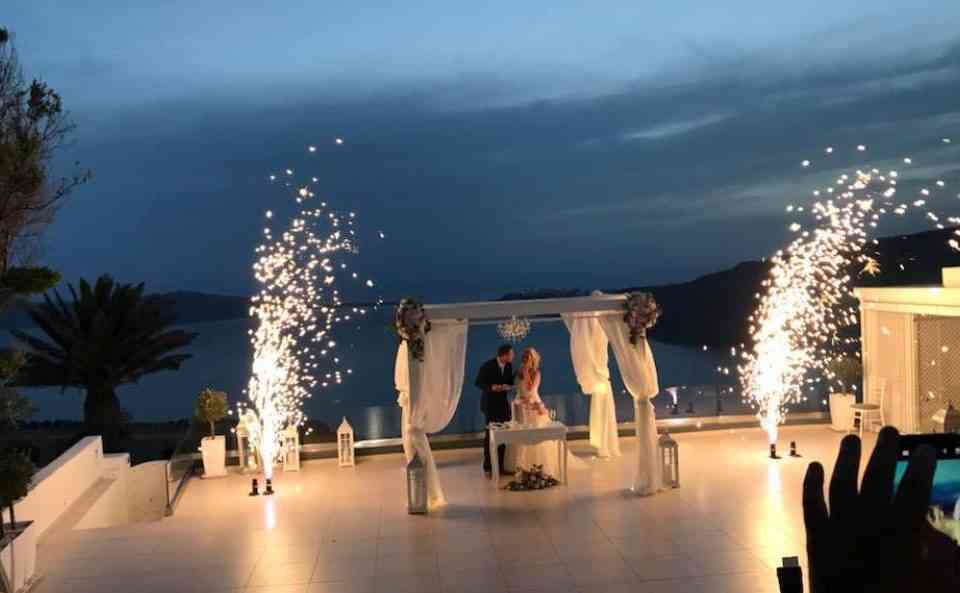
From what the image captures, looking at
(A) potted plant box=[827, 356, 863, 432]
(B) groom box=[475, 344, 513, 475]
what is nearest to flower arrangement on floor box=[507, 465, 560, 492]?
(B) groom box=[475, 344, 513, 475]

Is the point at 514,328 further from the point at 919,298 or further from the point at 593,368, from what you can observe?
the point at 919,298

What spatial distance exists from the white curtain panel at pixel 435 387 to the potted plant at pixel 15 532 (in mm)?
4051

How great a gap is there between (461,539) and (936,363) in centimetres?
812

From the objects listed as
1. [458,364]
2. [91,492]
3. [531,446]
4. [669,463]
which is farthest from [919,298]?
[91,492]

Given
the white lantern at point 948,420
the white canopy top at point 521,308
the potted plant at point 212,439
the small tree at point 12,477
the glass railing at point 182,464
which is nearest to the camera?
the small tree at point 12,477

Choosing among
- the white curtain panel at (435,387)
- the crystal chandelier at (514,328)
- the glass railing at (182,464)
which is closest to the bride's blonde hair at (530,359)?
the crystal chandelier at (514,328)

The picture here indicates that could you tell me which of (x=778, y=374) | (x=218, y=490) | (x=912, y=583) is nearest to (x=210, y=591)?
(x=218, y=490)

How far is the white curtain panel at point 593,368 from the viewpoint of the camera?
13.1 meters

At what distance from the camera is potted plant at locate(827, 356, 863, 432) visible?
1430 cm

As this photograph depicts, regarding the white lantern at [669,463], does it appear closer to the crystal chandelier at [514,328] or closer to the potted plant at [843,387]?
the crystal chandelier at [514,328]

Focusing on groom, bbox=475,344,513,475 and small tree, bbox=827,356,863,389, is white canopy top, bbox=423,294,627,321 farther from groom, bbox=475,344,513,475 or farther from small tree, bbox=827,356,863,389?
small tree, bbox=827,356,863,389

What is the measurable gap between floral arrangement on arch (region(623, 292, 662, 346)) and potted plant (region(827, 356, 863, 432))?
4.75m

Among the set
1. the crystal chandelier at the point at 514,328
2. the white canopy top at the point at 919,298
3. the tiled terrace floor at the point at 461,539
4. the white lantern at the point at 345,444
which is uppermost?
the white canopy top at the point at 919,298

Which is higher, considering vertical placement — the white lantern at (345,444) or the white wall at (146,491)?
the white lantern at (345,444)
